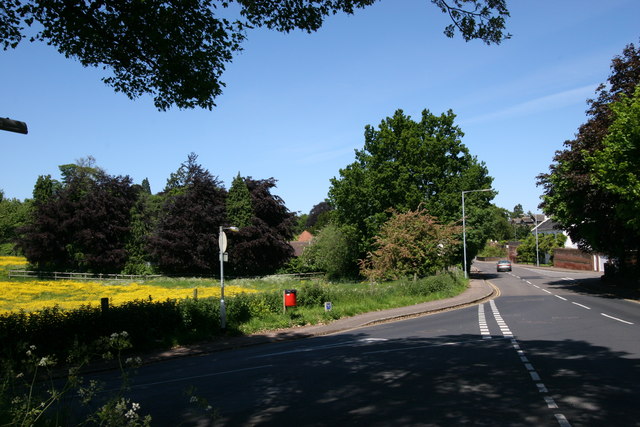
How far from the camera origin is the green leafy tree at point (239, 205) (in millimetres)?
Answer: 57000

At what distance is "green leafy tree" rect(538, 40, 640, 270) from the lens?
2766 cm

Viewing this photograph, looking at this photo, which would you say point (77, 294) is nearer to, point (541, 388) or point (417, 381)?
point (417, 381)

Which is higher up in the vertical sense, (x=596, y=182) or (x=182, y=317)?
(x=596, y=182)

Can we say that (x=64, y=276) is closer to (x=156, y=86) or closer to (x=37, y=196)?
(x=37, y=196)

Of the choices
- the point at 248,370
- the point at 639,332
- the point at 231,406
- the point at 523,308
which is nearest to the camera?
the point at 231,406

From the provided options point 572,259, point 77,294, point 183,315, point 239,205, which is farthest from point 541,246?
point 183,315

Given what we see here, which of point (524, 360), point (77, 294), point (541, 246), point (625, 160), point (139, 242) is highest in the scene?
point (625, 160)

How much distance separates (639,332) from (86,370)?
15.0 metres

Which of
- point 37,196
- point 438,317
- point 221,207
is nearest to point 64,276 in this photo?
point 221,207

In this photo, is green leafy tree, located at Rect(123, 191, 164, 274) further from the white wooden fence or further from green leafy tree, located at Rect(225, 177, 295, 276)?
green leafy tree, located at Rect(225, 177, 295, 276)

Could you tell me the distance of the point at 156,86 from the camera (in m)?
8.70

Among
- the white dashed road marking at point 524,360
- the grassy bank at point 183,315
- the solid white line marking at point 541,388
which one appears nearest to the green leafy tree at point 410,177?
the grassy bank at point 183,315

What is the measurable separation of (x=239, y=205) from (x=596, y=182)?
40.1m

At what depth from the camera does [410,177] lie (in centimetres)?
4219
